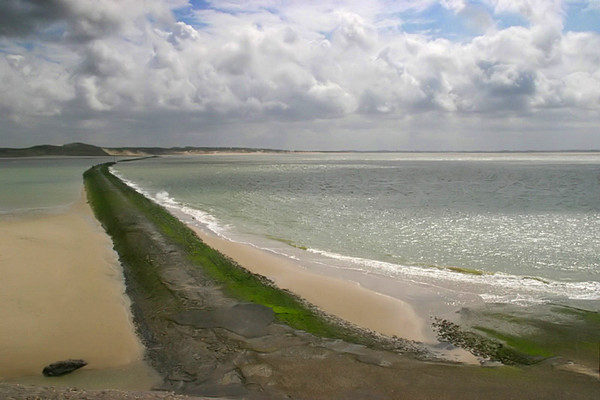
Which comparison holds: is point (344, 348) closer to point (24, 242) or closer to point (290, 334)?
point (290, 334)

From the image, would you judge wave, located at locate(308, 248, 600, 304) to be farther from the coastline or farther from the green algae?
the coastline

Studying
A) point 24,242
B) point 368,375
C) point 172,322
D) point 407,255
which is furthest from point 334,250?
point 24,242

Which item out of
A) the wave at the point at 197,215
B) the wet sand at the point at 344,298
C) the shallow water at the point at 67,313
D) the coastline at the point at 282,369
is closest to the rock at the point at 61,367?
the shallow water at the point at 67,313

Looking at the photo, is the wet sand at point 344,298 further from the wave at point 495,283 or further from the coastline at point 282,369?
the wave at point 495,283

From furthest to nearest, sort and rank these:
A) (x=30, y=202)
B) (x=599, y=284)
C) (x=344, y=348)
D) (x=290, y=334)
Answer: (x=30, y=202) → (x=599, y=284) → (x=290, y=334) → (x=344, y=348)

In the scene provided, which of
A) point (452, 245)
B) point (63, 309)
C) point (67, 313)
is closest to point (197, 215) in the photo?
point (452, 245)

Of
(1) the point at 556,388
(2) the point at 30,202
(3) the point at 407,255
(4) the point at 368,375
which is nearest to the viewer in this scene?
(1) the point at 556,388

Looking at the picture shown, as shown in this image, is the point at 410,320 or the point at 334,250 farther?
the point at 334,250
